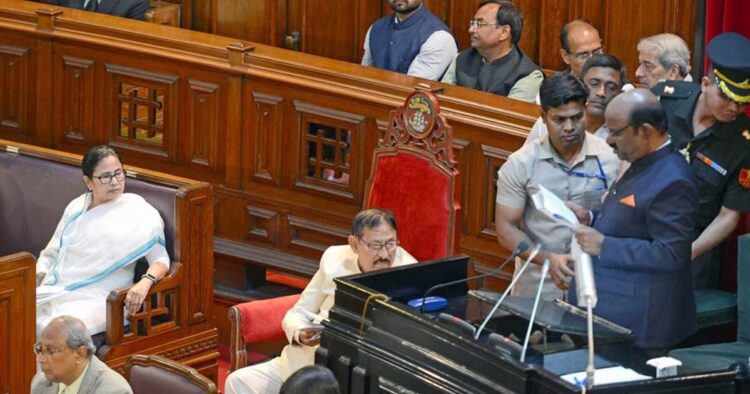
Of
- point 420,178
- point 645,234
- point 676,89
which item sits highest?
point 676,89

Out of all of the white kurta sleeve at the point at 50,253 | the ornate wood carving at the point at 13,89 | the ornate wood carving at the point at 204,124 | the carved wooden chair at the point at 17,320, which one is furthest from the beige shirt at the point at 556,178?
the ornate wood carving at the point at 13,89

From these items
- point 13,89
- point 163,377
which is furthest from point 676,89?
point 13,89

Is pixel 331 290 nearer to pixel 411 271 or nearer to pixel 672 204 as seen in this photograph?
pixel 411 271

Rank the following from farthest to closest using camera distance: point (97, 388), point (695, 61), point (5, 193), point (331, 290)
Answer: point (5, 193), point (695, 61), point (331, 290), point (97, 388)

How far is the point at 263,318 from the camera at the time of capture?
17.5 ft

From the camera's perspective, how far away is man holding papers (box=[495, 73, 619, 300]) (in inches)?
177

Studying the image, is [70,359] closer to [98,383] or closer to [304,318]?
[98,383]

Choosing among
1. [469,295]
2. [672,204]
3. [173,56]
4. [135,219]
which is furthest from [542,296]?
[173,56]

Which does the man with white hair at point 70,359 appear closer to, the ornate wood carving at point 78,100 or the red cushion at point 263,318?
the red cushion at point 263,318

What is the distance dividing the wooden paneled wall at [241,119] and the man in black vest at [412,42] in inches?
14.2

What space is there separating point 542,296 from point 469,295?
1.47 ft

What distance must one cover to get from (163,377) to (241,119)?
6.72ft

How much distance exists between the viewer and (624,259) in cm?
406

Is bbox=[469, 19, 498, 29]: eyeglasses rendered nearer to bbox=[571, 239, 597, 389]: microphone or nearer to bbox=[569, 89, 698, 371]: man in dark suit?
bbox=[569, 89, 698, 371]: man in dark suit
